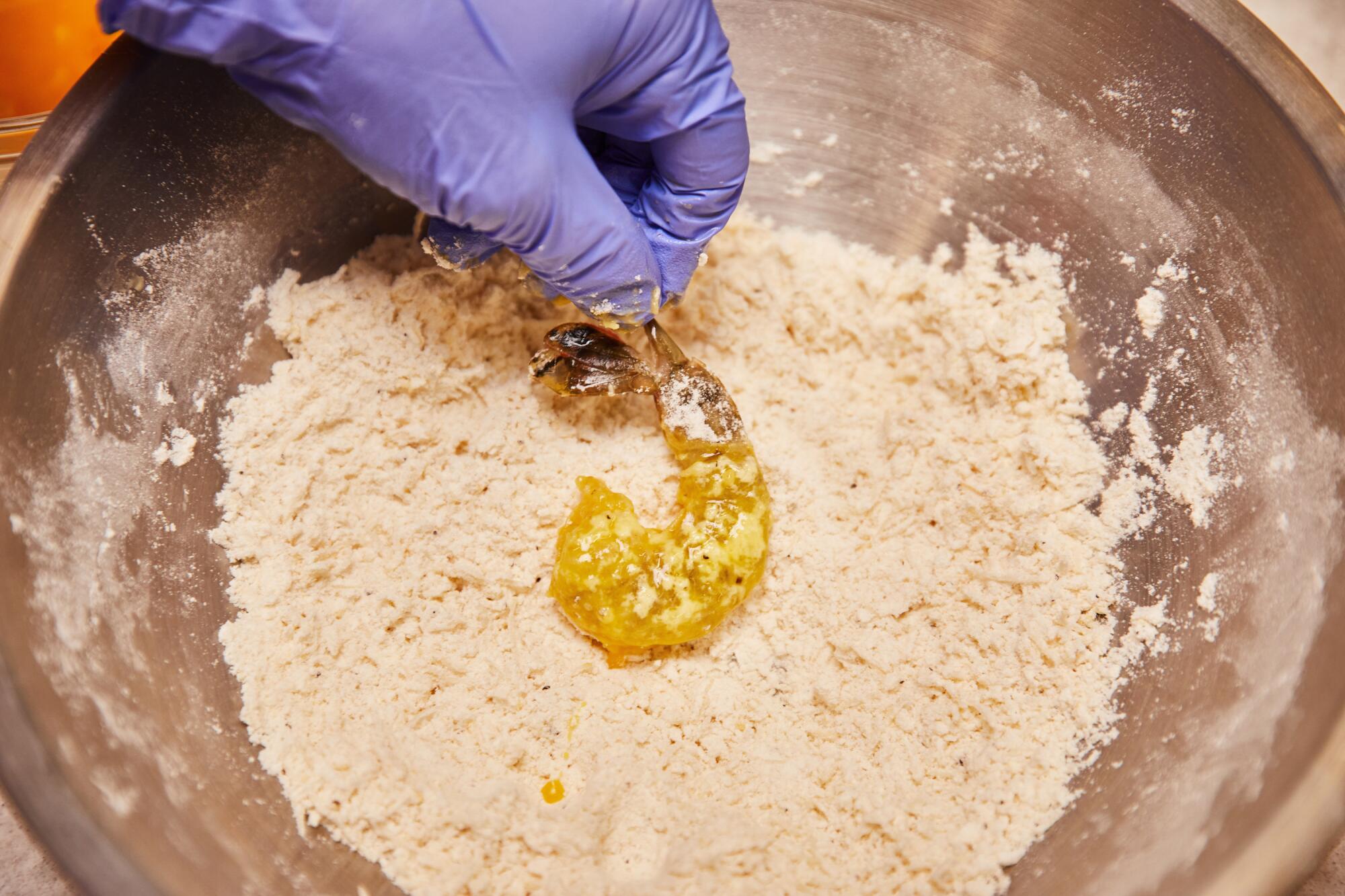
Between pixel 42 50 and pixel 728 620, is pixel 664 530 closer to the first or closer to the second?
pixel 728 620

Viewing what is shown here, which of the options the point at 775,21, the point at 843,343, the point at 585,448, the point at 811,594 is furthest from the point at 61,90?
the point at 811,594

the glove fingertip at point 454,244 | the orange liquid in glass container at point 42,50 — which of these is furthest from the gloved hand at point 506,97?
the orange liquid in glass container at point 42,50

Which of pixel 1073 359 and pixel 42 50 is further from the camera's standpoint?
pixel 42 50

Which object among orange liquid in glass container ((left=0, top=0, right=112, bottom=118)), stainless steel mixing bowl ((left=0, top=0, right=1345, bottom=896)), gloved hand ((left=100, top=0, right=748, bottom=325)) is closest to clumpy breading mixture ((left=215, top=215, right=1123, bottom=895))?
stainless steel mixing bowl ((left=0, top=0, right=1345, bottom=896))

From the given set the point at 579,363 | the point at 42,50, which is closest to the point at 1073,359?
the point at 579,363

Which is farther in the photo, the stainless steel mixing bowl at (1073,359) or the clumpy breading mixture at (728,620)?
the clumpy breading mixture at (728,620)

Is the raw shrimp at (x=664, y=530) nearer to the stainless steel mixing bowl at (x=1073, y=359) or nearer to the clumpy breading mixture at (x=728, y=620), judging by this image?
the clumpy breading mixture at (x=728, y=620)
